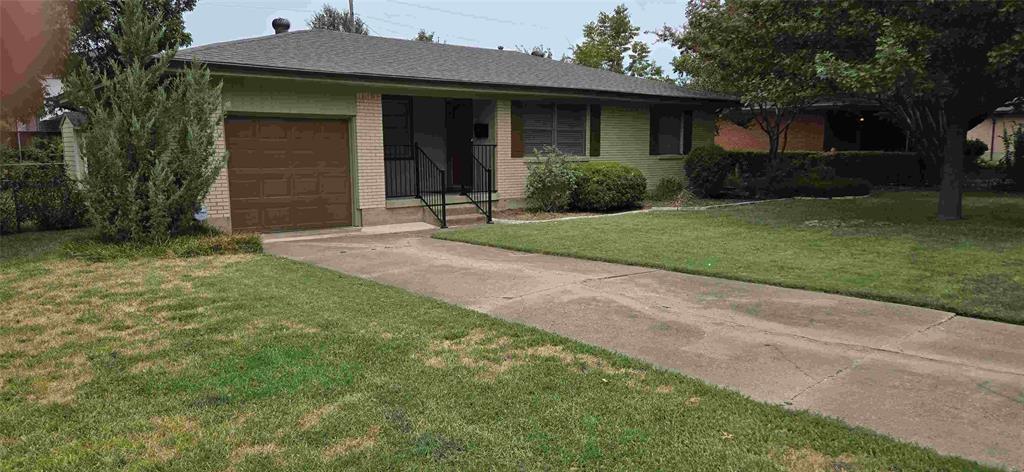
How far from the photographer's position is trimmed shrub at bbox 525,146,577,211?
1470 centimetres

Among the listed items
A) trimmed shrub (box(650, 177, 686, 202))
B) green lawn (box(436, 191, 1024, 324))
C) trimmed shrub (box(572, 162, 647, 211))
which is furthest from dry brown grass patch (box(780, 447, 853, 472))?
trimmed shrub (box(650, 177, 686, 202))

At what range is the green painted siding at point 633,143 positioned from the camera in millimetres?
17188

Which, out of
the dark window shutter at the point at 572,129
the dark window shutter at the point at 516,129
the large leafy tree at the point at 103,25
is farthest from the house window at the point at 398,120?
the large leafy tree at the point at 103,25

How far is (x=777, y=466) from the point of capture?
2.92m

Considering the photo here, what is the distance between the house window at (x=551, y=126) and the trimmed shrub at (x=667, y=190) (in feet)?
8.34

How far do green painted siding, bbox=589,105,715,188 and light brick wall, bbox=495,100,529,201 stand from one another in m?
2.43

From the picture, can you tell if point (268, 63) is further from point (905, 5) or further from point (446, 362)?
point (905, 5)

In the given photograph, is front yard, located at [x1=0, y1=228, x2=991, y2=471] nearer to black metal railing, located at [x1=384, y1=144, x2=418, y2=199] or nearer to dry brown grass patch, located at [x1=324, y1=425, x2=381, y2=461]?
dry brown grass patch, located at [x1=324, y1=425, x2=381, y2=461]

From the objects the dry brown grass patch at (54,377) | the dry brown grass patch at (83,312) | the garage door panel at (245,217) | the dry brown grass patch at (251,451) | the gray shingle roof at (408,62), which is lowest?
the dry brown grass patch at (251,451)

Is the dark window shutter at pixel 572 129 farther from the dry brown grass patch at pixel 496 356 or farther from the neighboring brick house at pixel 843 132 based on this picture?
the dry brown grass patch at pixel 496 356

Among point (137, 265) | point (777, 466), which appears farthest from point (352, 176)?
point (777, 466)

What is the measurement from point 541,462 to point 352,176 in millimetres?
10744

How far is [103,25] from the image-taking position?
774 inches

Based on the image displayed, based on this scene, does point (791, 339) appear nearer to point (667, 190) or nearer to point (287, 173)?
point (287, 173)
